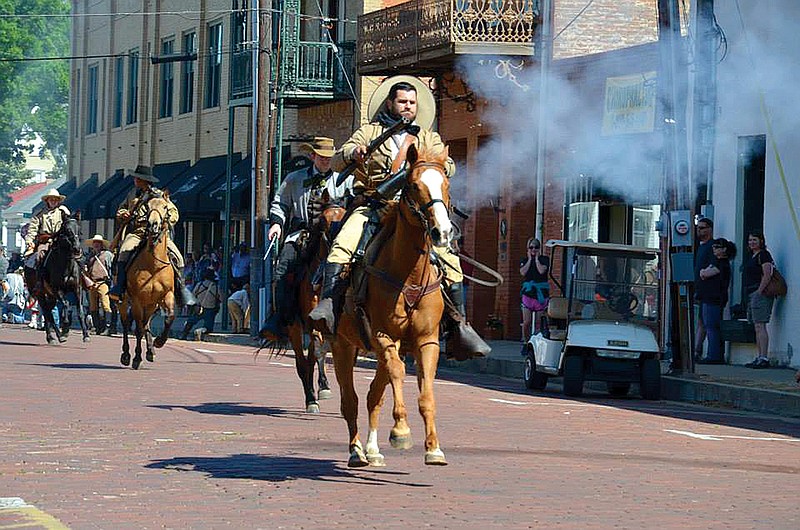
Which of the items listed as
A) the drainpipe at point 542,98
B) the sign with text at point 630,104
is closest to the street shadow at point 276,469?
the sign with text at point 630,104

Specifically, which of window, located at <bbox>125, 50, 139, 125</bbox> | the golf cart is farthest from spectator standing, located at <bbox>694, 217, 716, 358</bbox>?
window, located at <bbox>125, 50, 139, 125</bbox>

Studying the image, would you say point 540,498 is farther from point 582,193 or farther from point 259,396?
point 582,193

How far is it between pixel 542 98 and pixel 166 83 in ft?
81.9

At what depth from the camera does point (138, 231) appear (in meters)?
22.0

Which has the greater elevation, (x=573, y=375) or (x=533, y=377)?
(x=573, y=375)

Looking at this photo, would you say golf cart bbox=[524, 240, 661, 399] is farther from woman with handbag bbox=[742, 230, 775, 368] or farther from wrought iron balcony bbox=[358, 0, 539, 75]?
wrought iron balcony bbox=[358, 0, 539, 75]

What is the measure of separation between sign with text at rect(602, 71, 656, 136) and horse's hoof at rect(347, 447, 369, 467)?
17.1 meters

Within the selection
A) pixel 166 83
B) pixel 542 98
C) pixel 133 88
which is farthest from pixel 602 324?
pixel 133 88

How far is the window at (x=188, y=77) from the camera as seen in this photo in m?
49.9

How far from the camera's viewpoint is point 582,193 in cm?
2986

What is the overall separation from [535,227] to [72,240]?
8.72 meters

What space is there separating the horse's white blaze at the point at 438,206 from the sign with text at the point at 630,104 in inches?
685

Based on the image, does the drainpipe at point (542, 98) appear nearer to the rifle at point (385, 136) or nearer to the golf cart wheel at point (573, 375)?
the golf cart wheel at point (573, 375)

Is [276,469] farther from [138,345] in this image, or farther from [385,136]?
[138,345]
